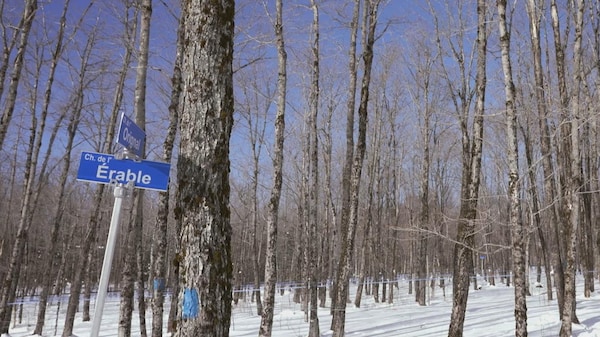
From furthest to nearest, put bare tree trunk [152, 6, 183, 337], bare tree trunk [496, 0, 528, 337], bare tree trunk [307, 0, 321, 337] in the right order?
bare tree trunk [307, 0, 321, 337], bare tree trunk [152, 6, 183, 337], bare tree trunk [496, 0, 528, 337]

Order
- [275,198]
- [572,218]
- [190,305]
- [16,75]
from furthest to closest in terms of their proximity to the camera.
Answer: [275,198], [572,218], [16,75], [190,305]

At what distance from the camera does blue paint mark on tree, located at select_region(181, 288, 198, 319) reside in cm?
291

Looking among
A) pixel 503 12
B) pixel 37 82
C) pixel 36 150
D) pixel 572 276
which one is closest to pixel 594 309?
pixel 572 276

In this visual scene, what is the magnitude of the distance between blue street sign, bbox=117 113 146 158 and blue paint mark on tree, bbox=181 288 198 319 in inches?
47.7

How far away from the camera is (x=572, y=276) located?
9.28 metres

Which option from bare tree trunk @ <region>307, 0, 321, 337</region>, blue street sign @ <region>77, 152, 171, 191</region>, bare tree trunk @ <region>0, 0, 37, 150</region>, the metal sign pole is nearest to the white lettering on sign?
blue street sign @ <region>77, 152, 171, 191</region>

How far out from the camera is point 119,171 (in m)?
3.29

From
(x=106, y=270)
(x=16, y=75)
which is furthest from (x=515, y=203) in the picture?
(x=16, y=75)

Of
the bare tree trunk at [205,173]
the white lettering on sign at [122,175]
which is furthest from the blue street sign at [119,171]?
the bare tree trunk at [205,173]

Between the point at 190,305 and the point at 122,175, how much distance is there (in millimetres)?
1136

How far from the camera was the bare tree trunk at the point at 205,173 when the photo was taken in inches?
116

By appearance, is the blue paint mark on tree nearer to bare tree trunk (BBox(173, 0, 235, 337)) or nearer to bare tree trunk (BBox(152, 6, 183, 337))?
bare tree trunk (BBox(173, 0, 235, 337))

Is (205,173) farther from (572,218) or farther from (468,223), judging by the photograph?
(572,218)

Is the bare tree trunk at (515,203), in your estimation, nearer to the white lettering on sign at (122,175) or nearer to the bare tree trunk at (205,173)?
the bare tree trunk at (205,173)
